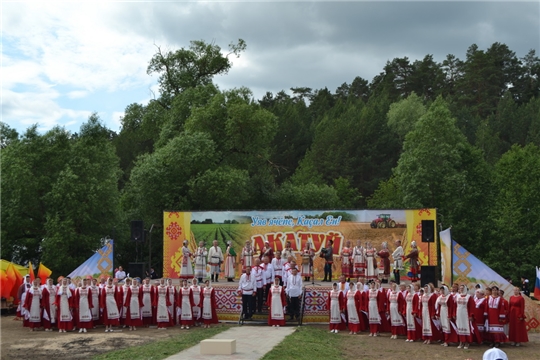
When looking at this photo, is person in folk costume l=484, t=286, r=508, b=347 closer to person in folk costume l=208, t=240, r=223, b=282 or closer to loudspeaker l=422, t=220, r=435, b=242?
loudspeaker l=422, t=220, r=435, b=242

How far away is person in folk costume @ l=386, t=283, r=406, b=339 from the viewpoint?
1797cm

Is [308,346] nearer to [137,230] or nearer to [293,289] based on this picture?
[293,289]

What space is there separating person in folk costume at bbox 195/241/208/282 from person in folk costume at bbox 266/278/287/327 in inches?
A: 231

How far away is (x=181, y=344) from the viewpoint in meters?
16.0

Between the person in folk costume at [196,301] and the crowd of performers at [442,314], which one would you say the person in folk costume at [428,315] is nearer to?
the crowd of performers at [442,314]

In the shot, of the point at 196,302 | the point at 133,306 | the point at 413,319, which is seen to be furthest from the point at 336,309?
the point at 133,306

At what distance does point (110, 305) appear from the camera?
64.4 ft

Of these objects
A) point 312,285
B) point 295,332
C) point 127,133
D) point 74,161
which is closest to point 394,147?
point 127,133

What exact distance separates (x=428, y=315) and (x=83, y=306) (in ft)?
32.7

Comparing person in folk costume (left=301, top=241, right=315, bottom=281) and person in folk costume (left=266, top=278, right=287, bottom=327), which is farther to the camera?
person in folk costume (left=301, top=241, right=315, bottom=281)

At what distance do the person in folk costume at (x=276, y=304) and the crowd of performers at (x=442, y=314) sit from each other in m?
1.64

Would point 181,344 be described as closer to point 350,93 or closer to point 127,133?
point 127,133

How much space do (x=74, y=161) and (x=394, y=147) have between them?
3474cm

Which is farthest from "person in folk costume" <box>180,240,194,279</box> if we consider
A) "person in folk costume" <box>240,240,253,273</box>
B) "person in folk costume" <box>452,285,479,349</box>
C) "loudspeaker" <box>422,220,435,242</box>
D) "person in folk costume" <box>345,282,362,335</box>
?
"person in folk costume" <box>452,285,479,349</box>
